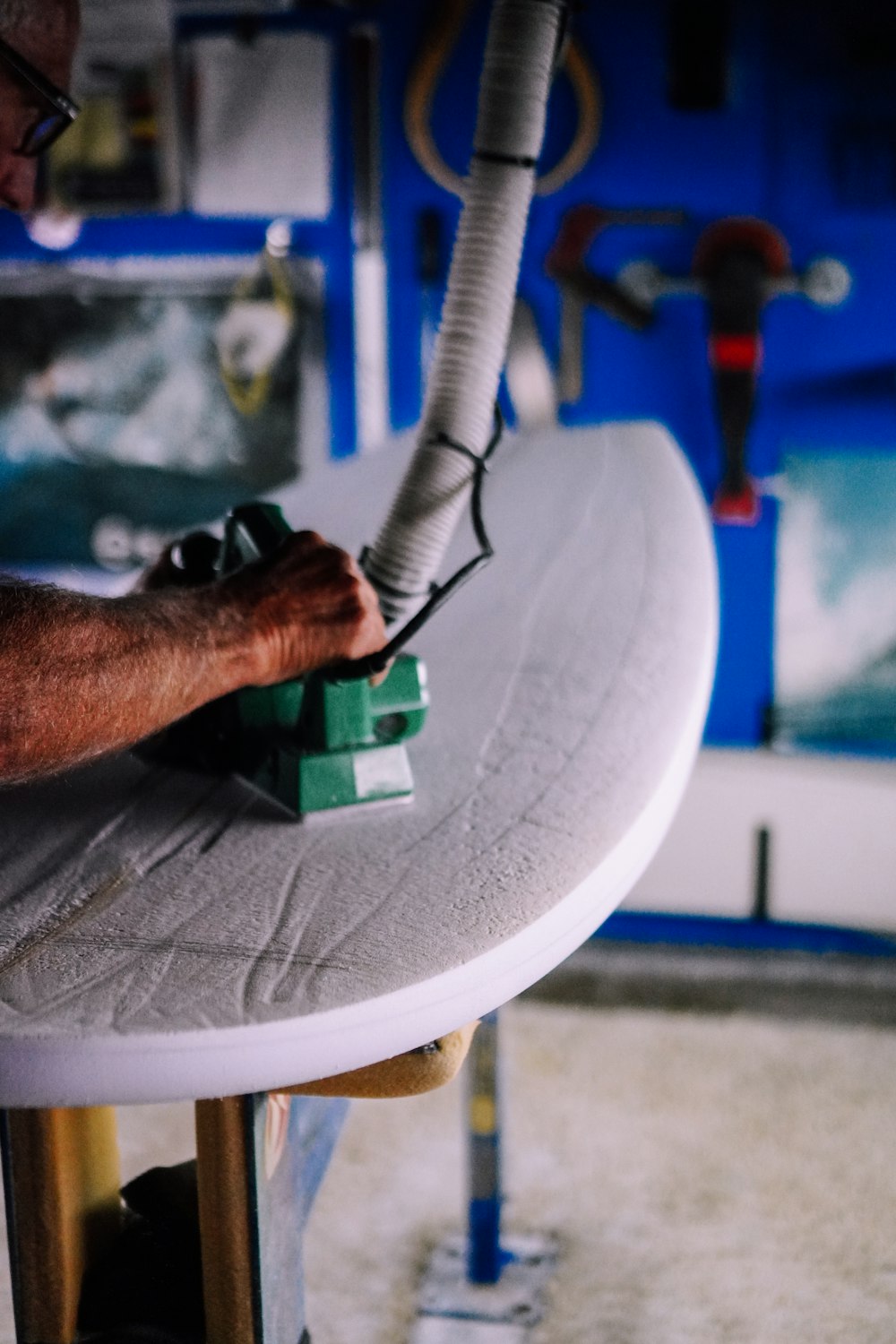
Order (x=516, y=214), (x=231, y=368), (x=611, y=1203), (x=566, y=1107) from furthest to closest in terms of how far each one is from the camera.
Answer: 1. (x=231, y=368)
2. (x=566, y=1107)
3. (x=611, y=1203)
4. (x=516, y=214)

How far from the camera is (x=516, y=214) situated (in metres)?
1.20

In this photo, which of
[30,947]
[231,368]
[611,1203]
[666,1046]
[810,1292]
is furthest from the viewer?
[231,368]

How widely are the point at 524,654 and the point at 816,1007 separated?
168cm

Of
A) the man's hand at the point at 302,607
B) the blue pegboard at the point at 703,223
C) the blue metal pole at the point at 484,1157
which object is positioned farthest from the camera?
the blue pegboard at the point at 703,223

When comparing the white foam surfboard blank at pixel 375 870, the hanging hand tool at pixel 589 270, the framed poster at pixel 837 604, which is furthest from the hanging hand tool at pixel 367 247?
the white foam surfboard blank at pixel 375 870

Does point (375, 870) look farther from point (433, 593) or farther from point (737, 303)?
point (737, 303)

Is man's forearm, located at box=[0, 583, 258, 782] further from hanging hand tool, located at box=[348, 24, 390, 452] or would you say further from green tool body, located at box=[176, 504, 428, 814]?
hanging hand tool, located at box=[348, 24, 390, 452]

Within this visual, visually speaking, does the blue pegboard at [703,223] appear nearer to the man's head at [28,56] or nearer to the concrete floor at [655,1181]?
the concrete floor at [655,1181]

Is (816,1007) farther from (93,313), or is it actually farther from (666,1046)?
(93,313)

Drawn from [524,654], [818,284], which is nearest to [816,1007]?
[818,284]

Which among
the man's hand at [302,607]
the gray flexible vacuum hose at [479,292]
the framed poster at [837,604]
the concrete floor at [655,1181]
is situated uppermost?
the gray flexible vacuum hose at [479,292]

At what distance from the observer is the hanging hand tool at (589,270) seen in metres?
2.50

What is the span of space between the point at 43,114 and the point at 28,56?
0.16 feet

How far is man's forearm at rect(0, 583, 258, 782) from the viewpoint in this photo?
32.9 inches
